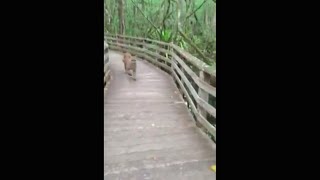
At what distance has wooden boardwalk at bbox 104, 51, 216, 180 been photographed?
363cm

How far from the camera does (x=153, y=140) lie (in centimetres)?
457

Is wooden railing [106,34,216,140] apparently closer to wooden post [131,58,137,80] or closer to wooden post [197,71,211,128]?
wooden post [197,71,211,128]

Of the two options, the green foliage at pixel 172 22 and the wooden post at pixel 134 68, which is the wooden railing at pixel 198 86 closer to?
the wooden post at pixel 134 68

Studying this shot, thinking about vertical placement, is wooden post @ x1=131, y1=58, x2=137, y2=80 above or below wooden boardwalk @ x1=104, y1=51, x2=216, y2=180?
above

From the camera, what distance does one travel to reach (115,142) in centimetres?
452

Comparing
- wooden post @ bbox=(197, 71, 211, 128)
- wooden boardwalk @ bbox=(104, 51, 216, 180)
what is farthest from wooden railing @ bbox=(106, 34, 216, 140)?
wooden boardwalk @ bbox=(104, 51, 216, 180)

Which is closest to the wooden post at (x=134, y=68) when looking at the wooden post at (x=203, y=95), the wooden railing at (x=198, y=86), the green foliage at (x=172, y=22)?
the wooden railing at (x=198, y=86)

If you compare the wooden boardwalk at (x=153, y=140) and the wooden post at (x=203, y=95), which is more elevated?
the wooden post at (x=203, y=95)

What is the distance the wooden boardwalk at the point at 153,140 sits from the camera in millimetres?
3633
